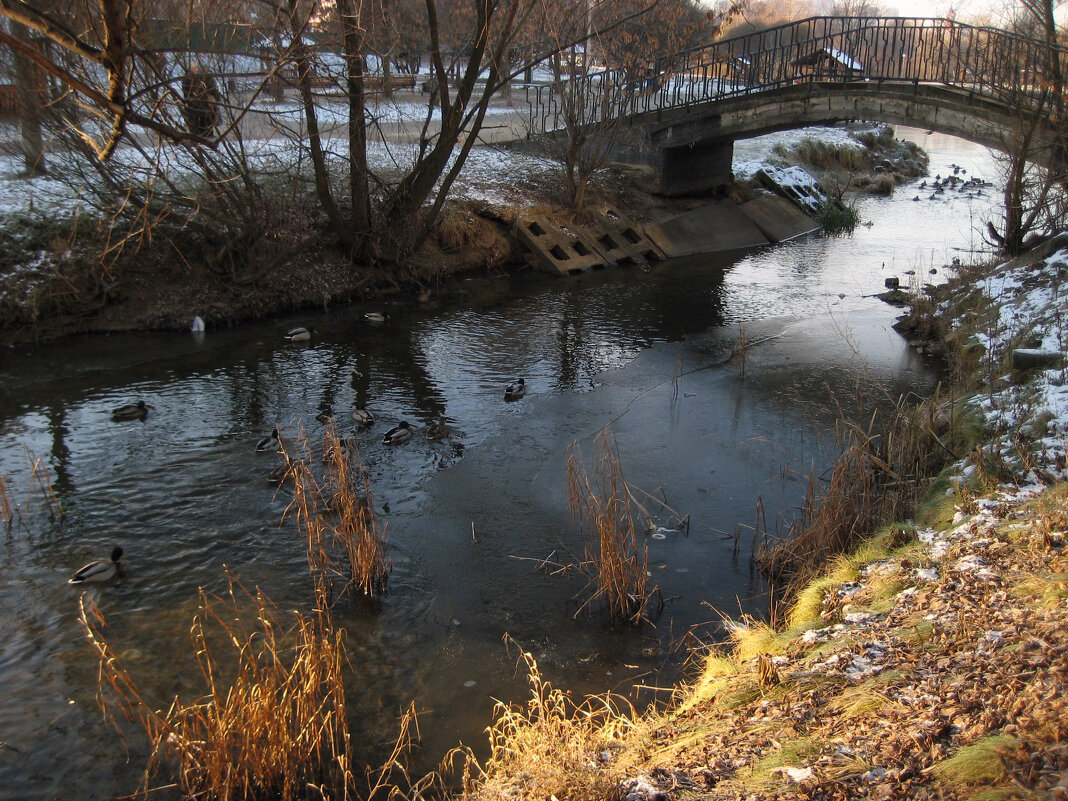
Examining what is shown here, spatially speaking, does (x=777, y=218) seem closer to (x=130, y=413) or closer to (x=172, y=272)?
(x=172, y=272)

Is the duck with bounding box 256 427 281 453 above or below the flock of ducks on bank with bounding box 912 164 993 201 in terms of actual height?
below

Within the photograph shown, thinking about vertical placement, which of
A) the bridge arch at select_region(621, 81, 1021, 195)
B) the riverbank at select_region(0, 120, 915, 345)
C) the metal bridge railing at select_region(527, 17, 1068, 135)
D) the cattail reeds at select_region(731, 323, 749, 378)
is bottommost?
the cattail reeds at select_region(731, 323, 749, 378)

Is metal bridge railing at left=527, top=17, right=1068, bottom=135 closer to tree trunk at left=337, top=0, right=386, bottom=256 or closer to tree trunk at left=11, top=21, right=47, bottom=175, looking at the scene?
tree trunk at left=337, top=0, right=386, bottom=256

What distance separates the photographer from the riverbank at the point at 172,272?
13.8 meters

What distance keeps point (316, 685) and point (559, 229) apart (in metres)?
16.8

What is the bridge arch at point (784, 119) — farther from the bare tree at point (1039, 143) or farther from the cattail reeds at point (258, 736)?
the cattail reeds at point (258, 736)

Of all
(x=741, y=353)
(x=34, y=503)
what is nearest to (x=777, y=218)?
(x=741, y=353)

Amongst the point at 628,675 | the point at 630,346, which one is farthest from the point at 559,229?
the point at 628,675

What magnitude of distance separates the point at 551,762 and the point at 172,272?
1336cm

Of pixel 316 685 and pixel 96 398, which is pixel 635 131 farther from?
pixel 316 685

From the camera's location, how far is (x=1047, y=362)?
364 inches

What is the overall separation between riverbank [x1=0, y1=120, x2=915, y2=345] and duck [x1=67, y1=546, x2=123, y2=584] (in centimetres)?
573

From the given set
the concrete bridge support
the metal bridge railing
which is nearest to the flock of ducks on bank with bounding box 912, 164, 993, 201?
the concrete bridge support

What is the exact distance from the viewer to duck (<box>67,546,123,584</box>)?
6.96 m
